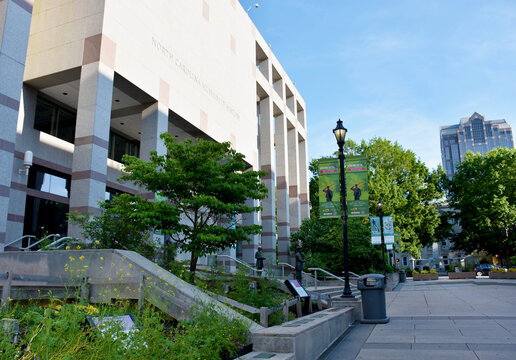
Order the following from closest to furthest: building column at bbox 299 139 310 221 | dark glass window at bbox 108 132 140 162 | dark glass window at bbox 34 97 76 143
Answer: dark glass window at bbox 34 97 76 143, dark glass window at bbox 108 132 140 162, building column at bbox 299 139 310 221

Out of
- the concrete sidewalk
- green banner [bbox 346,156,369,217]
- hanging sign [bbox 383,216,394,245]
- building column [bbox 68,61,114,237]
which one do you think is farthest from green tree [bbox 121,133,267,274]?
hanging sign [bbox 383,216,394,245]

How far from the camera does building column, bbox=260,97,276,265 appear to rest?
1367 inches

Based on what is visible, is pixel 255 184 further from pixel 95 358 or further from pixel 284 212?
pixel 284 212

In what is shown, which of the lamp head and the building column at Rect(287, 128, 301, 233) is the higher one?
the building column at Rect(287, 128, 301, 233)

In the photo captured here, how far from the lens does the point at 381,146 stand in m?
44.0

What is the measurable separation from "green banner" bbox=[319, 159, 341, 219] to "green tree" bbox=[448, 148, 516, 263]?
33293 mm

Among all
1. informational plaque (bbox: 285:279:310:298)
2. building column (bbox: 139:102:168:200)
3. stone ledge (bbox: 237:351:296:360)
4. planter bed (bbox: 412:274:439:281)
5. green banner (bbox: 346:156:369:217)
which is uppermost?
building column (bbox: 139:102:168:200)

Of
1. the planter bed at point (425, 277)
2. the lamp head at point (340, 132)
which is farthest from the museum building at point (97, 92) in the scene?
the planter bed at point (425, 277)

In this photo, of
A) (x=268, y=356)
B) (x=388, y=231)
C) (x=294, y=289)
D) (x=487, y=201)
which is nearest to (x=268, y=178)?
(x=388, y=231)

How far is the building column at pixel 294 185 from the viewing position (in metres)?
42.4

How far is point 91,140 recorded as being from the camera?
16.3 meters

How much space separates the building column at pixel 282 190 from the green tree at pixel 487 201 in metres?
27.4

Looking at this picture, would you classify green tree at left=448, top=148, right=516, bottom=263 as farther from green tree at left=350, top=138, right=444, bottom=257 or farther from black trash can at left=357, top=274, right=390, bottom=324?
black trash can at left=357, top=274, right=390, bottom=324

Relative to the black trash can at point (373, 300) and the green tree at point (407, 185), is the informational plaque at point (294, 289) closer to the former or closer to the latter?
the black trash can at point (373, 300)
